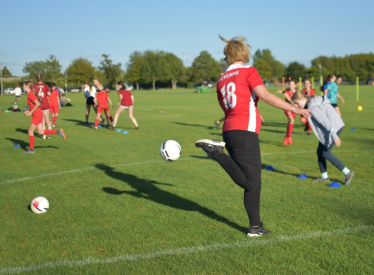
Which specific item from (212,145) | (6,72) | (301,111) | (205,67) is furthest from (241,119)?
(6,72)

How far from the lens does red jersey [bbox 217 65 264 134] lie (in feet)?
14.4

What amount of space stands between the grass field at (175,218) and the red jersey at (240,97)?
1.37 meters

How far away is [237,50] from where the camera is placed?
4520 mm

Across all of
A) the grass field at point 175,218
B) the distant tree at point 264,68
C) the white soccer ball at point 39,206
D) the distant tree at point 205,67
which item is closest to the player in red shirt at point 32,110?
the grass field at point 175,218

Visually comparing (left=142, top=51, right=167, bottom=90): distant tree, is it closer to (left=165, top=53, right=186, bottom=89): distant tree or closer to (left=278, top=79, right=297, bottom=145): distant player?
(left=165, top=53, right=186, bottom=89): distant tree

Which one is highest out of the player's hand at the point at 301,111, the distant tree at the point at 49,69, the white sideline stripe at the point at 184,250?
the distant tree at the point at 49,69

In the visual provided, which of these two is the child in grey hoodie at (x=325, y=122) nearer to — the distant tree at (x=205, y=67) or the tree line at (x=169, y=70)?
the tree line at (x=169, y=70)

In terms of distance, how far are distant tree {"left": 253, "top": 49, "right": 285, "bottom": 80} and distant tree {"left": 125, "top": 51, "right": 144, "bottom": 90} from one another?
204 feet

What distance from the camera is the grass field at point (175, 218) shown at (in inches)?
159

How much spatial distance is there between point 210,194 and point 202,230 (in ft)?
5.81

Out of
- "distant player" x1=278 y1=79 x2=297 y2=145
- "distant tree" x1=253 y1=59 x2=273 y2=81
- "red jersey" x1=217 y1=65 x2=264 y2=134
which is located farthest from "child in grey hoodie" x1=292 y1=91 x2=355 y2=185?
"distant tree" x1=253 y1=59 x2=273 y2=81

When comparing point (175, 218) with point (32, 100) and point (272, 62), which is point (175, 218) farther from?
point (272, 62)

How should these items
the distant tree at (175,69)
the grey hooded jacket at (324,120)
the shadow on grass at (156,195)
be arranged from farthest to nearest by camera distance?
the distant tree at (175,69) < the grey hooded jacket at (324,120) < the shadow on grass at (156,195)

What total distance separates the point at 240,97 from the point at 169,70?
420 ft
